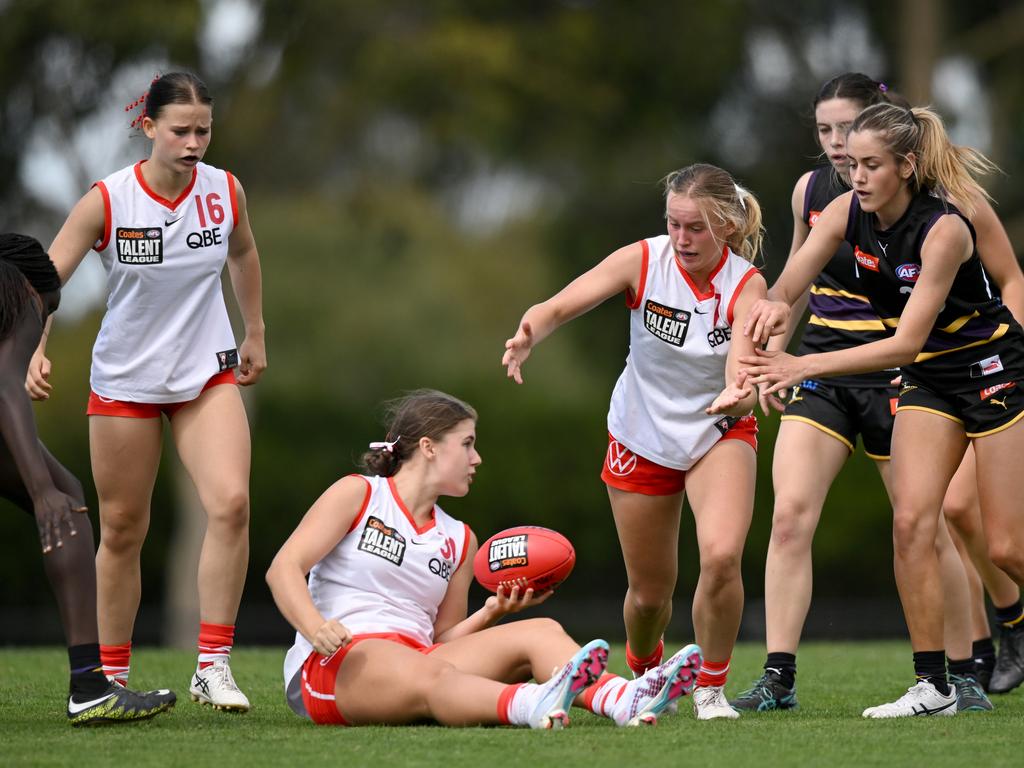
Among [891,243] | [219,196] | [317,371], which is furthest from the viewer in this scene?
[317,371]

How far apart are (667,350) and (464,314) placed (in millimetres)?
15255

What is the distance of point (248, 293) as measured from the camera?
19.4ft

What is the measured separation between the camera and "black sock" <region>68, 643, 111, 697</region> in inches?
183

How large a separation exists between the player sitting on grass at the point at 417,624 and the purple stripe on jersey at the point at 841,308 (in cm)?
169

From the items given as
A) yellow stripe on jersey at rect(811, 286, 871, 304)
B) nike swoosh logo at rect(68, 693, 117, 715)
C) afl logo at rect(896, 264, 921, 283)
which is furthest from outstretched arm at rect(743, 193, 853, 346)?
nike swoosh logo at rect(68, 693, 117, 715)

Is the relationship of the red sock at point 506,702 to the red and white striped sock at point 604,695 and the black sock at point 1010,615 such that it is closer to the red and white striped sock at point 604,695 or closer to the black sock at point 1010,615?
the red and white striped sock at point 604,695

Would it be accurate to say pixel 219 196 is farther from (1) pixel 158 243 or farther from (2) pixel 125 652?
(2) pixel 125 652

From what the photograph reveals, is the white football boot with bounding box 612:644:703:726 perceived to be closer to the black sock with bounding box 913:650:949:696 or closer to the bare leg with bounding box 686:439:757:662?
the bare leg with bounding box 686:439:757:662

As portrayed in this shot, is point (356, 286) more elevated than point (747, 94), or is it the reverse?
point (747, 94)

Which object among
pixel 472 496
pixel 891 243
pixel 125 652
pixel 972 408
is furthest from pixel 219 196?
pixel 472 496

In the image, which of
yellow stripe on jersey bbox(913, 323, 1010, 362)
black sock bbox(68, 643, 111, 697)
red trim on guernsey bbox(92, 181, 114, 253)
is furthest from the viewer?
red trim on guernsey bbox(92, 181, 114, 253)

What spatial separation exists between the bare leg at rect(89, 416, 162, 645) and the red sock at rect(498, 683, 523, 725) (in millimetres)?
1650

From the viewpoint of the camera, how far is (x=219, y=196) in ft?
18.5

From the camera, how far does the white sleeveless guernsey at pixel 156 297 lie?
542cm
